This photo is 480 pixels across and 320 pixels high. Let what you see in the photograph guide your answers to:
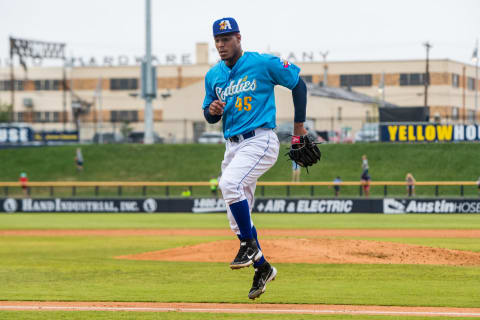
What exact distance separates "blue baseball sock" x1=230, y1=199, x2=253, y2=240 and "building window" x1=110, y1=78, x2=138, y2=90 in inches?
3067

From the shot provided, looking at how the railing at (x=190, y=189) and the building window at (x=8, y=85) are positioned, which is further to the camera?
the building window at (x=8, y=85)

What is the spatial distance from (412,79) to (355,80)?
5816 millimetres

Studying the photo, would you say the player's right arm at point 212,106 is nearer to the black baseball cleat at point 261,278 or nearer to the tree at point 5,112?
the black baseball cleat at point 261,278

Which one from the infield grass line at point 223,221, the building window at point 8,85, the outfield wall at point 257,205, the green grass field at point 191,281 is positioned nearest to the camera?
the green grass field at point 191,281

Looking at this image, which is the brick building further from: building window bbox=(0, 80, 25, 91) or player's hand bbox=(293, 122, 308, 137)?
player's hand bbox=(293, 122, 308, 137)

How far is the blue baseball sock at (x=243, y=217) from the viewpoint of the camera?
23.3 feet

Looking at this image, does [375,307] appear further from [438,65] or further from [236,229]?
[438,65]

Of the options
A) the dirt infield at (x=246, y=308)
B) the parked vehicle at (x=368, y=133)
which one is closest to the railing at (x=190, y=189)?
the parked vehicle at (x=368, y=133)

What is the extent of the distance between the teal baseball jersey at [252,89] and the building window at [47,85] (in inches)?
3170

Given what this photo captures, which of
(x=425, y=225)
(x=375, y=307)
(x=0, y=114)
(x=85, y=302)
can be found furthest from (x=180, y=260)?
(x=0, y=114)

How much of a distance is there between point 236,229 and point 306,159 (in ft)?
3.15

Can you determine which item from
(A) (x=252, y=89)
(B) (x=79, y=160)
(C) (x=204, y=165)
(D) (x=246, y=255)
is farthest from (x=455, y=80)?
(D) (x=246, y=255)

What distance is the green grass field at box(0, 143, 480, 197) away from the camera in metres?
39.9

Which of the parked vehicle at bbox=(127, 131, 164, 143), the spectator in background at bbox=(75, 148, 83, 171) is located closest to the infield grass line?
the spectator in background at bbox=(75, 148, 83, 171)
